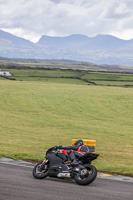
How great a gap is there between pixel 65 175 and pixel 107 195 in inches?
87.4

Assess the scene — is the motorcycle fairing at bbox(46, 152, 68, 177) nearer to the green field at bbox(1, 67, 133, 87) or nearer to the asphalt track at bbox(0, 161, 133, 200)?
Result: the asphalt track at bbox(0, 161, 133, 200)

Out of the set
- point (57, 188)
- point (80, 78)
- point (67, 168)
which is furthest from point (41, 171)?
point (80, 78)

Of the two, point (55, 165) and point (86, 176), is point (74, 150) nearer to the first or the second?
point (55, 165)

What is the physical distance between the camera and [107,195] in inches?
459

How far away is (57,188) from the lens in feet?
40.4

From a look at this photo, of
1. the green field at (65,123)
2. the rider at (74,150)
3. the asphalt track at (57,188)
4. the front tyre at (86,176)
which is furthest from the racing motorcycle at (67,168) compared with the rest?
the green field at (65,123)

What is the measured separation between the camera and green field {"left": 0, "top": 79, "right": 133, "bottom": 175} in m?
21.7

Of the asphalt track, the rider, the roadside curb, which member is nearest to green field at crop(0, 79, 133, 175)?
the roadside curb

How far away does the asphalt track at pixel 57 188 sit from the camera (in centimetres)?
1125

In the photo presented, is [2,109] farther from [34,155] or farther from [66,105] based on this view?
[34,155]

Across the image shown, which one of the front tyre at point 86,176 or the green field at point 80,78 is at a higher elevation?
the green field at point 80,78

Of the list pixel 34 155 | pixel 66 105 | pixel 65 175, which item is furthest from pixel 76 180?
pixel 66 105

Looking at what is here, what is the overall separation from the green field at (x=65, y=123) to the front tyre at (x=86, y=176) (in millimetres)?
3773

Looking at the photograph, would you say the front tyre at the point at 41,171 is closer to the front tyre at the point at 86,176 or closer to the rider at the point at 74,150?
the rider at the point at 74,150
